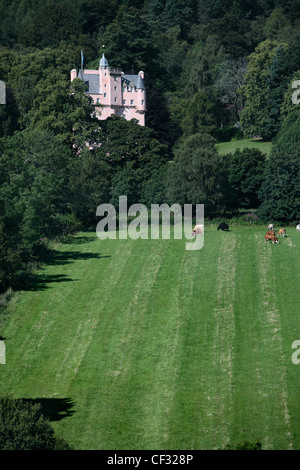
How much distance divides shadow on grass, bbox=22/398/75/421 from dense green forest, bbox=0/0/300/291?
16591 mm

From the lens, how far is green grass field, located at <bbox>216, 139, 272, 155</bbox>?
113 meters

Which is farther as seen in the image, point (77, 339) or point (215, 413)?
point (77, 339)

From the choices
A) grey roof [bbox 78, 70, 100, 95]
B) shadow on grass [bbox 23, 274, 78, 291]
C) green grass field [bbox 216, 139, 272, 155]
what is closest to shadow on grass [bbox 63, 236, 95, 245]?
shadow on grass [bbox 23, 274, 78, 291]

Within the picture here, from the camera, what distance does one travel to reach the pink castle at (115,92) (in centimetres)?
11975

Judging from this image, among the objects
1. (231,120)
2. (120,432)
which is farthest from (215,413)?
(231,120)

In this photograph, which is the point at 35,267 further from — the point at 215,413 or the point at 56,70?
the point at 56,70

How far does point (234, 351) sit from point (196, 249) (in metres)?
19.7

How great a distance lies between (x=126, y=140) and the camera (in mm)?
106000

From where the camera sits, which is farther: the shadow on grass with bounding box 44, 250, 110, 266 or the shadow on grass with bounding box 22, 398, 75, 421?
the shadow on grass with bounding box 44, 250, 110, 266

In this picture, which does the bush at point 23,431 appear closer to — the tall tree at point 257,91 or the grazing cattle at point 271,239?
the grazing cattle at point 271,239

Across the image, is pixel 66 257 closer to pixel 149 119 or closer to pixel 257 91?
pixel 149 119

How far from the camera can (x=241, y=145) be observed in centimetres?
11638

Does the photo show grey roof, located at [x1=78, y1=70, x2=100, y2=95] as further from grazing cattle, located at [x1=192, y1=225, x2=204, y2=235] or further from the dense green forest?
grazing cattle, located at [x1=192, y1=225, x2=204, y2=235]

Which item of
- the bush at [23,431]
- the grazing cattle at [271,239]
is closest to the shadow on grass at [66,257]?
the grazing cattle at [271,239]
